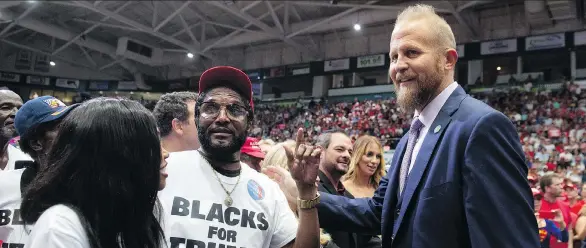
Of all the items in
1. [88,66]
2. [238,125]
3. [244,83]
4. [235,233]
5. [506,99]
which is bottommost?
[235,233]

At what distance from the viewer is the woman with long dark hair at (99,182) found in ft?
3.45

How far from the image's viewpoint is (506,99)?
56.7 feet

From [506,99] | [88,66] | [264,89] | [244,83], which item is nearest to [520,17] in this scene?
[506,99]

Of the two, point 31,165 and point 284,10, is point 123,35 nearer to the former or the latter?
point 284,10

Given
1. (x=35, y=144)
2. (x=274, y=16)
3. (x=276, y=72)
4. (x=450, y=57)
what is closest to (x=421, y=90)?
(x=450, y=57)

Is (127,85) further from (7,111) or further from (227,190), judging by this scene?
(227,190)

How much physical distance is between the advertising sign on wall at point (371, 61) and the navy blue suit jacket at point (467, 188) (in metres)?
20.3

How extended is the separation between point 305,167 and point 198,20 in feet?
72.7

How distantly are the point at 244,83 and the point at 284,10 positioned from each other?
19300mm

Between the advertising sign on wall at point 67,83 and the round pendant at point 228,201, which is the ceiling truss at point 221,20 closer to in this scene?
the advertising sign on wall at point 67,83

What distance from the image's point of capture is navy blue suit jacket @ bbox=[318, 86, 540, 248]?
140 centimetres

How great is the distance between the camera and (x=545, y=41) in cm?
1750

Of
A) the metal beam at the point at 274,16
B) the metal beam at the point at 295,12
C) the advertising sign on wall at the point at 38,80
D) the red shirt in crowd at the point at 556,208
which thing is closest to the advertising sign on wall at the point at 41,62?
the advertising sign on wall at the point at 38,80

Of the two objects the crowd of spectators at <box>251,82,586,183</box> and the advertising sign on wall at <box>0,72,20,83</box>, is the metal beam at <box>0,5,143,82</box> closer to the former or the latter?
the advertising sign on wall at <box>0,72,20,83</box>
